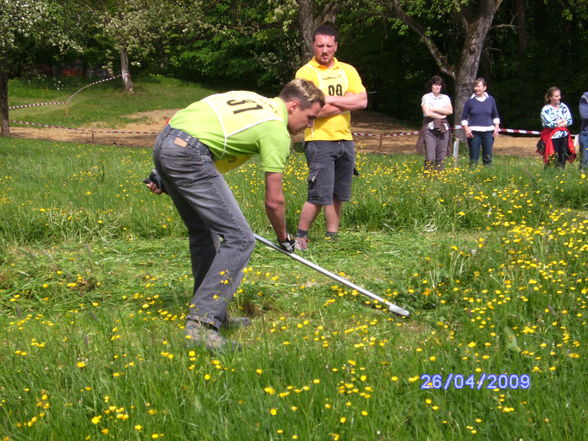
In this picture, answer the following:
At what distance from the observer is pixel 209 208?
14.1 ft

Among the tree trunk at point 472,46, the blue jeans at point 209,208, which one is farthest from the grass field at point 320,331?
the tree trunk at point 472,46

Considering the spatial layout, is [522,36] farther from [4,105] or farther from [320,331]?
[320,331]

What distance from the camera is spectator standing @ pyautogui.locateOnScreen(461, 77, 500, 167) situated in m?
11.6

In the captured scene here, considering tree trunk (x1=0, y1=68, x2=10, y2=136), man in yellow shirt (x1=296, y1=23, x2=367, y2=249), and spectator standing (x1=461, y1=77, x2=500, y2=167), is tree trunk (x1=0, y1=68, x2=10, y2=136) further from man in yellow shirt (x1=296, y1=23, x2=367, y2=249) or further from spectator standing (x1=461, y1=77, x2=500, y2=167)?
man in yellow shirt (x1=296, y1=23, x2=367, y2=249)

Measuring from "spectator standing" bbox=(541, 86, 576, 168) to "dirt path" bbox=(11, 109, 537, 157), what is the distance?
867 centimetres

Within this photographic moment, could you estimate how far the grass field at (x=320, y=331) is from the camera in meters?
3.19

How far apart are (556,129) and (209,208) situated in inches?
341

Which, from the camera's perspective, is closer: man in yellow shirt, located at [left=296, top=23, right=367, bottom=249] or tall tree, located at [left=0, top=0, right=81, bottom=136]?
man in yellow shirt, located at [left=296, top=23, right=367, bottom=249]

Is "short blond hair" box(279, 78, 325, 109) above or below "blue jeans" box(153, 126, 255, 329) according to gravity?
above

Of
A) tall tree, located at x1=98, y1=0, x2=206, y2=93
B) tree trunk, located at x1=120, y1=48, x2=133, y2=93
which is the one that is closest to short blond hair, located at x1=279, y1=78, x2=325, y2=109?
tall tree, located at x1=98, y1=0, x2=206, y2=93

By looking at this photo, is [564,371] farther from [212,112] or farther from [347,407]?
[212,112]

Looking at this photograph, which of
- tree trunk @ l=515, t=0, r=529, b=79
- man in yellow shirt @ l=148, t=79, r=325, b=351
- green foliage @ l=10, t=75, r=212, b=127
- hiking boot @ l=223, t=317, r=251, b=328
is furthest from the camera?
green foliage @ l=10, t=75, r=212, b=127

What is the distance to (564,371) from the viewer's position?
3396mm
